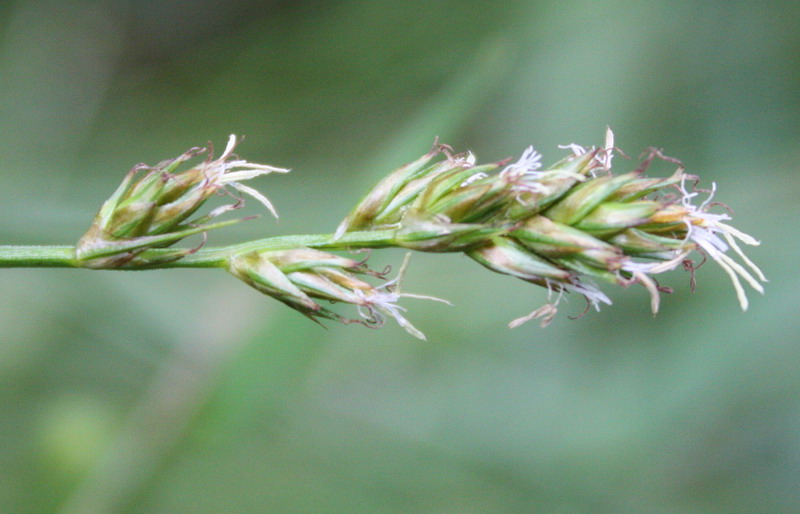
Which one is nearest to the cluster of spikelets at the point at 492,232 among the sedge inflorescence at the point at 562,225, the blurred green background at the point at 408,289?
the sedge inflorescence at the point at 562,225

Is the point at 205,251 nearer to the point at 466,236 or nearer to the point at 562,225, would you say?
the point at 466,236

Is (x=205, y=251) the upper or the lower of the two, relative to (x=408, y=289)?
lower

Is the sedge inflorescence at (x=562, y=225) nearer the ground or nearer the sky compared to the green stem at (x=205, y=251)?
nearer the sky

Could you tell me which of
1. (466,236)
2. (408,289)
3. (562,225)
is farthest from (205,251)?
(408,289)

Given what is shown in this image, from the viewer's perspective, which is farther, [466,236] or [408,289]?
[408,289]

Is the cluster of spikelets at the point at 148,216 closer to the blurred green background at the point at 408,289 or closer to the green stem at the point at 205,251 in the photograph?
the green stem at the point at 205,251

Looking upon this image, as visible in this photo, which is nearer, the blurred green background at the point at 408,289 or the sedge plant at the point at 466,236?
the sedge plant at the point at 466,236

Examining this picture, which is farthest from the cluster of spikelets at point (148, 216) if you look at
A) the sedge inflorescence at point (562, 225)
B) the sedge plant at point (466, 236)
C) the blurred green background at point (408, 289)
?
the blurred green background at point (408, 289)

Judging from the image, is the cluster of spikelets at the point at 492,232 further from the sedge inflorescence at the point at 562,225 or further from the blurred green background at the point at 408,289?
the blurred green background at the point at 408,289
